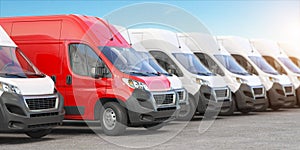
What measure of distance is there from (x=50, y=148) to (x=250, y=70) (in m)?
10.9

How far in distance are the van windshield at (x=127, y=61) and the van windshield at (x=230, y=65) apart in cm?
515

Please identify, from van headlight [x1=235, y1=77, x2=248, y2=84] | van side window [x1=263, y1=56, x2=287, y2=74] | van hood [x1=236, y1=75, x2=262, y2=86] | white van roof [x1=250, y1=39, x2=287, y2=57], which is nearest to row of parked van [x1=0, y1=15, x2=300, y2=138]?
van headlight [x1=235, y1=77, x2=248, y2=84]

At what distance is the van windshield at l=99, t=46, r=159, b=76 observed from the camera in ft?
44.5

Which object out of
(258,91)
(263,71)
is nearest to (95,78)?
(258,91)

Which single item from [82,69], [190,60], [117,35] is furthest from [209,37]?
[82,69]

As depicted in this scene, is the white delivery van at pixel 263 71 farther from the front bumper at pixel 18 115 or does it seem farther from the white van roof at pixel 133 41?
the front bumper at pixel 18 115

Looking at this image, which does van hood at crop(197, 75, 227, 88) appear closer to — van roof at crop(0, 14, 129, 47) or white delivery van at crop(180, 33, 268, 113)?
white delivery van at crop(180, 33, 268, 113)

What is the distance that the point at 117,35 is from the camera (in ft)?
48.0

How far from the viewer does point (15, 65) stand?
41.5 ft

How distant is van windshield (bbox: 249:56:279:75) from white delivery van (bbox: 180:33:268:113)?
1.47m

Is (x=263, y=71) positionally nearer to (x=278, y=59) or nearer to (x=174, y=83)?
(x=278, y=59)

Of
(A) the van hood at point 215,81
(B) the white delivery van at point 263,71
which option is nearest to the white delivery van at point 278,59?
(B) the white delivery van at point 263,71

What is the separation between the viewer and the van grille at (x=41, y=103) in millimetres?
11953

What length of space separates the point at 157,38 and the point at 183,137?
5245mm
